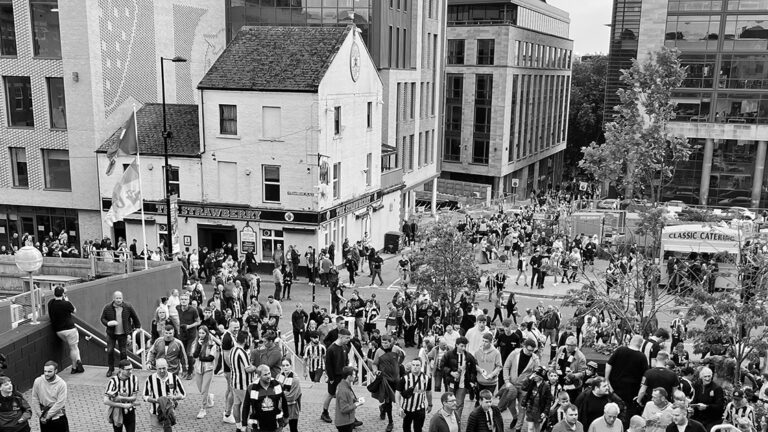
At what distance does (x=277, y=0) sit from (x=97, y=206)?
16.3 metres

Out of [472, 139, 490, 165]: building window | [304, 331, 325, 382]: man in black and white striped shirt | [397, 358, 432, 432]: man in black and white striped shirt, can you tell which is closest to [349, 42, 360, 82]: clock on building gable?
[304, 331, 325, 382]: man in black and white striped shirt

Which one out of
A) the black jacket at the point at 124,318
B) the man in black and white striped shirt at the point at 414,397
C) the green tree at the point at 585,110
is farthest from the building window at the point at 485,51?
the man in black and white striped shirt at the point at 414,397

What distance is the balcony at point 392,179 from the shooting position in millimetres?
40150

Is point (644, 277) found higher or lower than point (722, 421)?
higher

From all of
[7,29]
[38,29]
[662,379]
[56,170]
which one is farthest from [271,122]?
[662,379]

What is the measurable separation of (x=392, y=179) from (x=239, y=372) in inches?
1173

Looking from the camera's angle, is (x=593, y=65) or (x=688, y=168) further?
(x=593, y=65)

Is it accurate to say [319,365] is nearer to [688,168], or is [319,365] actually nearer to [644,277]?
[644,277]

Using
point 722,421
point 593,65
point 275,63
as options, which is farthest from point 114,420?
point 593,65

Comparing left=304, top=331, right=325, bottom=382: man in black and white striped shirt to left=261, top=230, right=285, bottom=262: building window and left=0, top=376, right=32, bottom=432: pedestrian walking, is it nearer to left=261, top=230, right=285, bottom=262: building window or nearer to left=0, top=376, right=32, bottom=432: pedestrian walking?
left=0, top=376, right=32, bottom=432: pedestrian walking

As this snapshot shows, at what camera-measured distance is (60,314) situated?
47.3 ft

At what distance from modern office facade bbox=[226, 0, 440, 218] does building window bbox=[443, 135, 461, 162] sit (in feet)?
59.3

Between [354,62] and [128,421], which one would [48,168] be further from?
[128,421]

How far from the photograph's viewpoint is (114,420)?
36.6 ft
